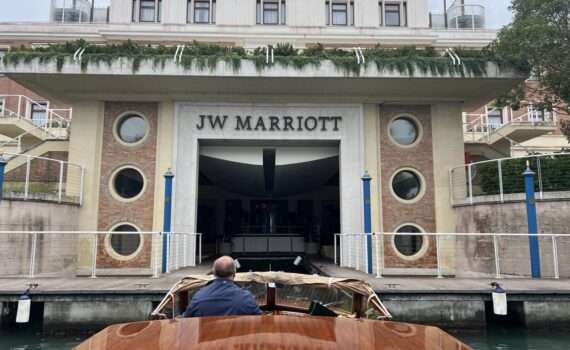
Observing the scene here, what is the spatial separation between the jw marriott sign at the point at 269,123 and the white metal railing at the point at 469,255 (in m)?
3.77

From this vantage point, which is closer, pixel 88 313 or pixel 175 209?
pixel 88 313

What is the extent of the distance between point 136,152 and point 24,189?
340 centimetres

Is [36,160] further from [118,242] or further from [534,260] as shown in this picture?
[534,260]

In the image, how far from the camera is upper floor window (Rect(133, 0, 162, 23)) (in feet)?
75.4

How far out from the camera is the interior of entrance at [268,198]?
49.4 ft

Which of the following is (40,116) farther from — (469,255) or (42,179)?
(469,255)

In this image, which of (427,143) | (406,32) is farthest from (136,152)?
(406,32)

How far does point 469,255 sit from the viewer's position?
1248cm

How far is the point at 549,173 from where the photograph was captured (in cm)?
1135

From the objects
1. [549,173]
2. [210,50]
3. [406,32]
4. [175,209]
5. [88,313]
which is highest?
[406,32]

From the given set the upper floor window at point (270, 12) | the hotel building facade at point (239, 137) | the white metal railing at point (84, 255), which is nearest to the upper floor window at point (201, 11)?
the upper floor window at point (270, 12)

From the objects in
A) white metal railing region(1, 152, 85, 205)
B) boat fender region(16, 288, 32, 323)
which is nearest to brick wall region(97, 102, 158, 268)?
white metal railing region(1, 152, 85, 205)

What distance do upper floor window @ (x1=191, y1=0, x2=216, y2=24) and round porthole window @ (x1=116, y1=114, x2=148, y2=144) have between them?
411 inches

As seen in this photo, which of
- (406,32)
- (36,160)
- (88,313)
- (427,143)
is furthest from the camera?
(406,32)
